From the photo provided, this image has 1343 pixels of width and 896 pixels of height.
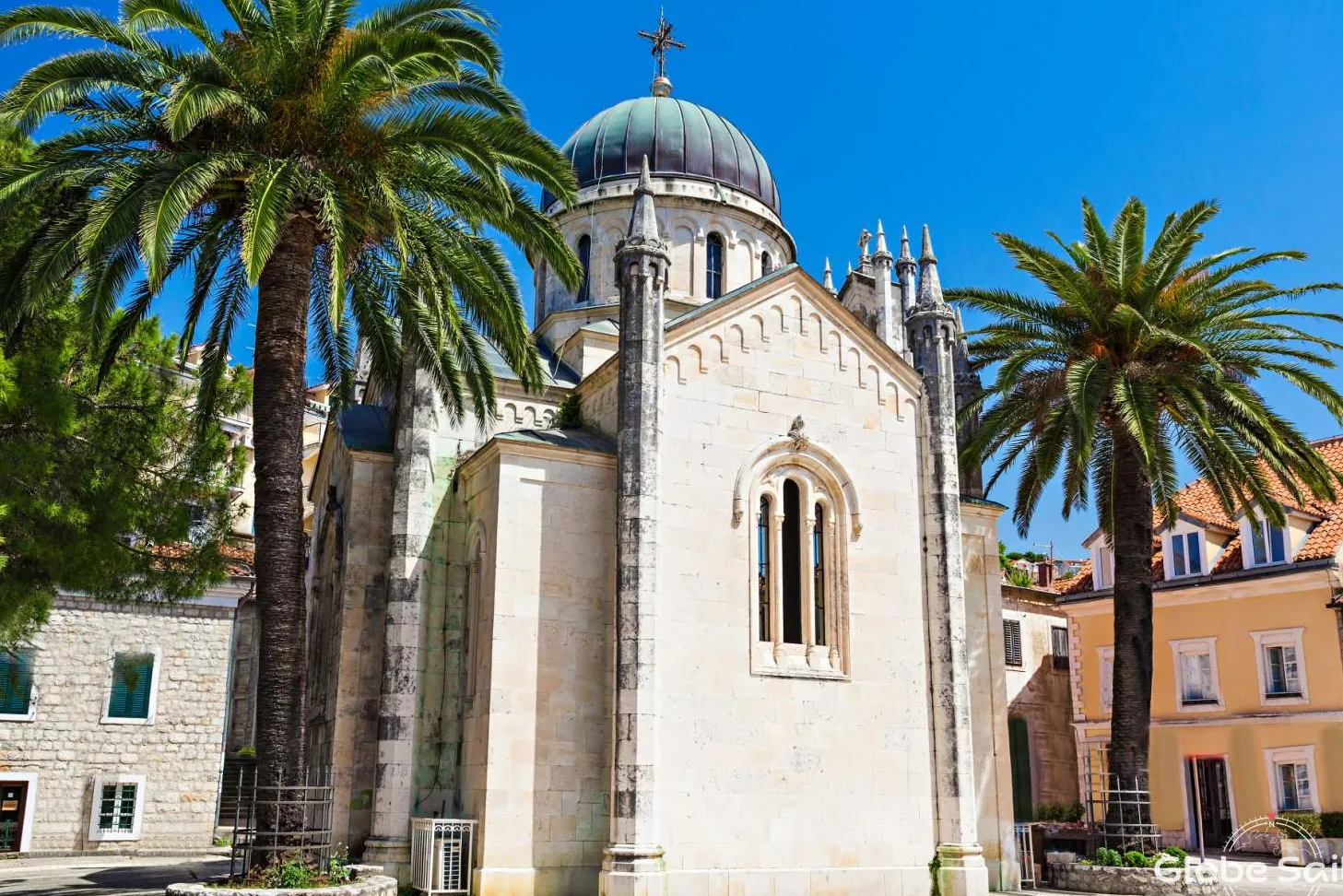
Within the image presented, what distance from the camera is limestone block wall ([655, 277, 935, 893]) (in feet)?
61.8

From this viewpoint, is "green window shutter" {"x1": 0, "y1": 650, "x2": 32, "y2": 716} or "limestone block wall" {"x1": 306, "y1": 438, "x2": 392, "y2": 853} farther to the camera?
"green window shutter" {"x1": 0, "y1": 650, "x2": 32, "y2": 716}

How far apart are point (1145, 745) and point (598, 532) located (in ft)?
36.1

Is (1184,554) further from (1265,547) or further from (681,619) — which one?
(681,619)

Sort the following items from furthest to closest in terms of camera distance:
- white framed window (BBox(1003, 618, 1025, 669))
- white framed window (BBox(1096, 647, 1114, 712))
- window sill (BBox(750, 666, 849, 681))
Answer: white framed window (BBox(1003, 618, 1025, 669)), white framed window (BBox(1096, 647, 1114, 712)), window sill (BBox(750, 666, 849, 681))

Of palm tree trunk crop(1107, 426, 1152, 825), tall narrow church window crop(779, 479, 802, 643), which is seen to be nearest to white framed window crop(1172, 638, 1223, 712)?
palm tree trunk crop(1107, 426, 1152, 825)

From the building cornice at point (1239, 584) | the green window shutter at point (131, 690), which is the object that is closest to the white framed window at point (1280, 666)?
the building cornice at point (1239, 584)

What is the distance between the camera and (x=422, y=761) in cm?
1966

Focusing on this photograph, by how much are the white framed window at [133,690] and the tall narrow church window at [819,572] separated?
53.2 ft

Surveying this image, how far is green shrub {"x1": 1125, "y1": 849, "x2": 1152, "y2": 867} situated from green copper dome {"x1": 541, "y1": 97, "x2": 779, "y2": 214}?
1736cm

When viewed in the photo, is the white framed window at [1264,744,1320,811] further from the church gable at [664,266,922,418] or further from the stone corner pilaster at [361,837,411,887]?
the stone corner pilaster at [361,837,411,887]

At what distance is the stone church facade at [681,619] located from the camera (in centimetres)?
1856

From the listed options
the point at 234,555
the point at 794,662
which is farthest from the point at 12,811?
the point at 794,662

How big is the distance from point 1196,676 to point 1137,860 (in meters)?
13.1

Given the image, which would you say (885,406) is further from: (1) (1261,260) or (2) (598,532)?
(1) (1261,260)
